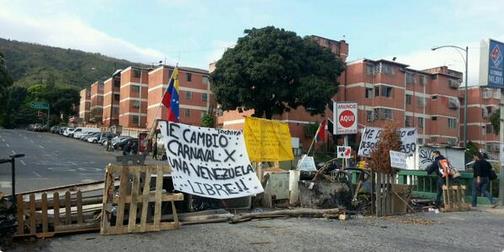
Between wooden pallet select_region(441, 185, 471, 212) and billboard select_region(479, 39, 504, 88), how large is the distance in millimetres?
4705

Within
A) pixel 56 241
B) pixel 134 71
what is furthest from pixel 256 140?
pixel 134 71

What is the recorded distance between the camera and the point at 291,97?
51656mm

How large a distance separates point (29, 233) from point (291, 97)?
1733 inches

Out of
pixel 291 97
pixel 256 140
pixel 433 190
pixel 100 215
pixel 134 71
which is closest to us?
pixel 100 215

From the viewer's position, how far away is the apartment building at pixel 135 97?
295ft

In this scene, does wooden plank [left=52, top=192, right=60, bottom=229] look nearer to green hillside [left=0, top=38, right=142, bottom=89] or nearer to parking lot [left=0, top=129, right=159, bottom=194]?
parking lot [left=0, top=129, right=159, bottom=194]

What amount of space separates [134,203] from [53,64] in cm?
16858

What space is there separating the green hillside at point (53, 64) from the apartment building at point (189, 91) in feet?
250

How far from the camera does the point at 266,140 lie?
14031mm

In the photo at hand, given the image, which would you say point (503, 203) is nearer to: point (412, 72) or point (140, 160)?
point (140, 160)

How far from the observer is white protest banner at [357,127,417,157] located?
1623 centimetres

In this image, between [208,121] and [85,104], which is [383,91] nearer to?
[208,121]

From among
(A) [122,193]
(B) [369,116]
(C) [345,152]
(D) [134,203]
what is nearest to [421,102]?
(B) [369,116]

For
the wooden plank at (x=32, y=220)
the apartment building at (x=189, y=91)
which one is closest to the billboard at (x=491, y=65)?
the wooden plank at (x=32, y=220)
